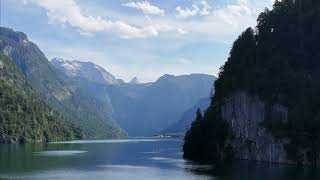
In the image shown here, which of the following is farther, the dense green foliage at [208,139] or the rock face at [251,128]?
the dense green foliage at [208,139]

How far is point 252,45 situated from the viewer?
176 metres

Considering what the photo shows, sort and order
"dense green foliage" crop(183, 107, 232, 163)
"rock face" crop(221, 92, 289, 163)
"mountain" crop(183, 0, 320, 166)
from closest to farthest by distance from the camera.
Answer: "mountain" crop(183, 0, 320, 166), "rock face" crop(221, 92, 289, 163), "dense green foliage" crop(183, 107, 232, 163)

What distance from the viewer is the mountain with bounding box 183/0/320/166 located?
5723 inches

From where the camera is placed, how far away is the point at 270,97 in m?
157

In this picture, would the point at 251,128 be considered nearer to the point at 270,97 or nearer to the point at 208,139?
the point at 270,97

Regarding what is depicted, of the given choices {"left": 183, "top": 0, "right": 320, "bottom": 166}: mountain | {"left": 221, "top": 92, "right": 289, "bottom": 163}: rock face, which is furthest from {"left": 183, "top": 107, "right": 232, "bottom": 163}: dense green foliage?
{"left": 221, "top": 92, "right": 289, "bottom": 163}: rock face

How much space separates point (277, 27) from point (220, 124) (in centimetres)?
Result: 3322

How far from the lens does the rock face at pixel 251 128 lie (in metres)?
152

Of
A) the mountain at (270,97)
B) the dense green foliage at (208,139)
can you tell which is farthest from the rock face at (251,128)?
the dense green foliage at (208,139)

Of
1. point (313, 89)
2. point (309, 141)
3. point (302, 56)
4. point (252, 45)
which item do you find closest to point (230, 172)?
point (309, 141)

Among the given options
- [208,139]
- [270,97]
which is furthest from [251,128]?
[208,139]

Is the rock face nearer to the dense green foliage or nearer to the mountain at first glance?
the mountain

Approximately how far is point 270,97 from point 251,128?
1096 cm

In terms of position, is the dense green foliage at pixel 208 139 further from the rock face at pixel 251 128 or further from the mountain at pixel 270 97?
the rock face at pixel 251 128
